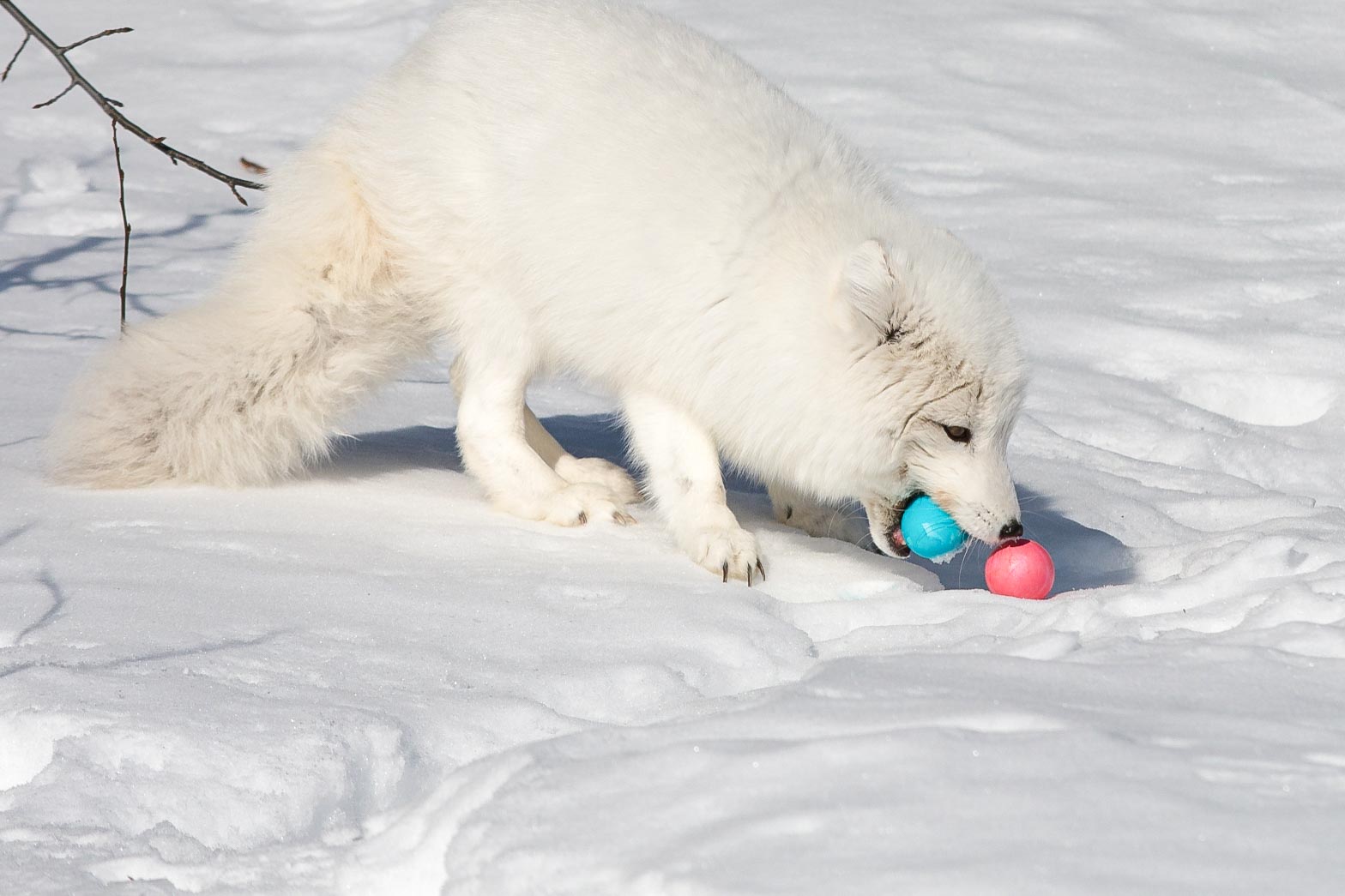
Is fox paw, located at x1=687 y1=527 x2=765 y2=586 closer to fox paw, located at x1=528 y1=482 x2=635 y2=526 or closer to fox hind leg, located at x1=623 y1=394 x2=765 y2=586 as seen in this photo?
fox hind leg, located at x1=623 y1=394 x2=765 y2=586

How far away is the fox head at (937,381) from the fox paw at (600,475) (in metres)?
0.89

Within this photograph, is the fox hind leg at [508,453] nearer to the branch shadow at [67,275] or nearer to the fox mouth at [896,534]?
the fox mouth at [896,534]

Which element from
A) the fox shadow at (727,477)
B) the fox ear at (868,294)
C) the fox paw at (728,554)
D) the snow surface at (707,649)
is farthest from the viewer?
the fox shadow at (727,477)

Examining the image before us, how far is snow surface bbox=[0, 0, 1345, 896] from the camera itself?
64.5 inches

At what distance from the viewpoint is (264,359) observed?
3.72m

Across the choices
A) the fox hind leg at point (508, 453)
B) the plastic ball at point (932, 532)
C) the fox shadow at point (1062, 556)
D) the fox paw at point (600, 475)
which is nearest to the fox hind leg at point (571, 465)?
the fox paw at point (600, 475)

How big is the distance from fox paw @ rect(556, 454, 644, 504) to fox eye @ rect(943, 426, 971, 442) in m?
1.04

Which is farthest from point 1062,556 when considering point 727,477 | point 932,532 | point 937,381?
point 727,477

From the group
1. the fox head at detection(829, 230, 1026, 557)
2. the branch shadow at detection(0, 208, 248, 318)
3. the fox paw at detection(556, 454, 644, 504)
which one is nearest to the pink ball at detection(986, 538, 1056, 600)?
the fox head at detection(829, 230, 1026, 557)

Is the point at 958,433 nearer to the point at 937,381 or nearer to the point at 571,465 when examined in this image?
the point at 937,381

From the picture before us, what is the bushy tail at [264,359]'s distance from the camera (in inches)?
143

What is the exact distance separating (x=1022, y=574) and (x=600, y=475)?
53.2 inches

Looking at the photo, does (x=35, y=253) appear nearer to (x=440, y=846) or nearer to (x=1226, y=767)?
(x=440, y=846)

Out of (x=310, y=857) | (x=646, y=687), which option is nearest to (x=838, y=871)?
(x=310, y=857)
